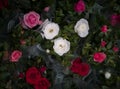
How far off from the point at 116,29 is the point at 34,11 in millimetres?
630

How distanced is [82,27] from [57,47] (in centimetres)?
24

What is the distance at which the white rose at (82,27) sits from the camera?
241 cm

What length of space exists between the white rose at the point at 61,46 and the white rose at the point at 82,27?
12cm

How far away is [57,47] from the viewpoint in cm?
238

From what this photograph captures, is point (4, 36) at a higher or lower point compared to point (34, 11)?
lower

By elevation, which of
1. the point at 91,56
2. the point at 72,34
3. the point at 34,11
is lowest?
the point at 91,56

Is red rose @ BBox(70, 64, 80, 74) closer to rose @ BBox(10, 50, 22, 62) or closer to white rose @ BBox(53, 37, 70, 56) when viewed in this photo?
white rose @ BBox(53, 37, 70, 56)

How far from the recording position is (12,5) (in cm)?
244

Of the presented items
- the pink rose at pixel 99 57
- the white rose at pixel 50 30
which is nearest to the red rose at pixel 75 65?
the pink rose at pixel 99 57

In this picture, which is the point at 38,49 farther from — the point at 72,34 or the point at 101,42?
the point at 101,42

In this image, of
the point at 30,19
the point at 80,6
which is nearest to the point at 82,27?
the point at 80,6

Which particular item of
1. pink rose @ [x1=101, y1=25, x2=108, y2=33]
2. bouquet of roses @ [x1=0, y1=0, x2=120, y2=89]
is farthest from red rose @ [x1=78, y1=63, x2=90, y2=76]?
pink rose @ [x1=101, y1=25, x2=108, y2=33]

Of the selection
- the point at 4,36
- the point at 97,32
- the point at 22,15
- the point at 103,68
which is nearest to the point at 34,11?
the point at 22,15

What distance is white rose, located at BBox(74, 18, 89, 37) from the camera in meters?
2.41
